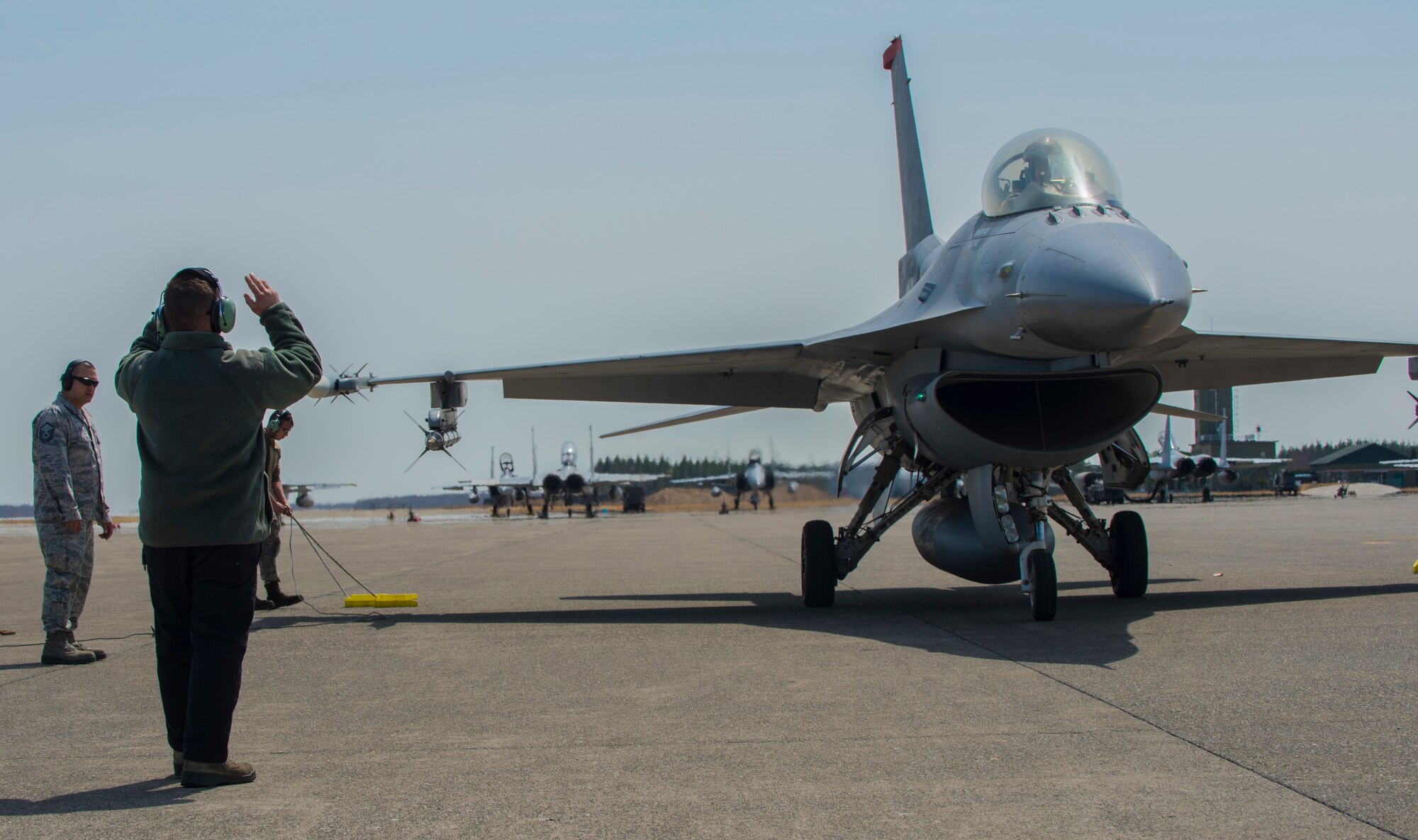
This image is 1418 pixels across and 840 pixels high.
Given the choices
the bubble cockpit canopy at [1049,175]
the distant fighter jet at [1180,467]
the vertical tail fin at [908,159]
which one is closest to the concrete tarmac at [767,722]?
the bubble cockpit canopy at [1049,175]

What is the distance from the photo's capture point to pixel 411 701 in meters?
5.43

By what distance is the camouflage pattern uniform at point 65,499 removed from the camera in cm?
706

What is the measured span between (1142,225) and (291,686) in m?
Result: 6.24

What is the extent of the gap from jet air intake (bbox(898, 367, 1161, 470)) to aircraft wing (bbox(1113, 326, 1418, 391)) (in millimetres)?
390

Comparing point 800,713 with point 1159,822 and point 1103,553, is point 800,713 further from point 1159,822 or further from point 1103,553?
point 1103,553

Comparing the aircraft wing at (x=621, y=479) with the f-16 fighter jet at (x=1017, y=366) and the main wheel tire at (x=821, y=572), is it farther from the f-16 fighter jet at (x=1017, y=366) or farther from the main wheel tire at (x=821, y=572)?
the main wheel tire at (x=821, y=572)

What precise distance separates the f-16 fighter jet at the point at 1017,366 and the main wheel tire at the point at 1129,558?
2 centimetres

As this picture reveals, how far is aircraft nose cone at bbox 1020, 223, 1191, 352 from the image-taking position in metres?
6.79

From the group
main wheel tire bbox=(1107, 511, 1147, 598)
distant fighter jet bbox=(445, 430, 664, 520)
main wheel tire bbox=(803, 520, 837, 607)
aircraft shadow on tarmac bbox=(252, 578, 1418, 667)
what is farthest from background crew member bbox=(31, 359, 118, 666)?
distant fighter jet bbox=(445, 430, 664, 520)

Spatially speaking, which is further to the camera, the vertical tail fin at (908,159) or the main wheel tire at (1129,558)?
the vertical tail fin at (908,159)

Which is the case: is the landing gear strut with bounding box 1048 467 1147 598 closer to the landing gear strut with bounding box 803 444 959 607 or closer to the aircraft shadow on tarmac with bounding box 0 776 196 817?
the landing gear strut with bounding box 803 444 959 607

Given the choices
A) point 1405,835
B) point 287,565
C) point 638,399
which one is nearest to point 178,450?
point 1405,835

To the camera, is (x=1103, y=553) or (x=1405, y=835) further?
(x=1103, y=553)

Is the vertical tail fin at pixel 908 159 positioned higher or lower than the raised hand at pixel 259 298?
higher
